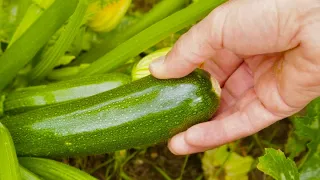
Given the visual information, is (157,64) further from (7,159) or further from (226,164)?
(226,164)

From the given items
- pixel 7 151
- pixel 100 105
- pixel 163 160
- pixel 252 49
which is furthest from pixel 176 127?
pixel 163 160

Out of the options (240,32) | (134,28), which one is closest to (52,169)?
(134,28)

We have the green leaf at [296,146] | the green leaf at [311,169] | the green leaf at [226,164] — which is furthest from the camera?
the green leaf at [226,164]

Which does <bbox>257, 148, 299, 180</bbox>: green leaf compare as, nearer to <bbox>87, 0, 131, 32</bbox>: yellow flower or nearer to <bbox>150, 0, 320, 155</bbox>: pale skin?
<bbox>150, 0, 320, 155</bbox>: pale skin

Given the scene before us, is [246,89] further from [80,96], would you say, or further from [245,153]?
[245,153]

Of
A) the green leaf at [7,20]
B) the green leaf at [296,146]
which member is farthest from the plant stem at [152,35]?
the green leaf at [296,146]

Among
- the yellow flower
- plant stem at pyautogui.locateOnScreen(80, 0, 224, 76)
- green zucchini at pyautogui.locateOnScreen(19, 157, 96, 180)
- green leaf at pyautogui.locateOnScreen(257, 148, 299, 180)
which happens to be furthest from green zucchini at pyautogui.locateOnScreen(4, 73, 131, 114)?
green leaf at pyautogui.locateOnScreen(257, 148, 299, 180)

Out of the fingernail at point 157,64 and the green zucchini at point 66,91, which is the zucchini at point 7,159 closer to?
the green zucchini at point 66,91
